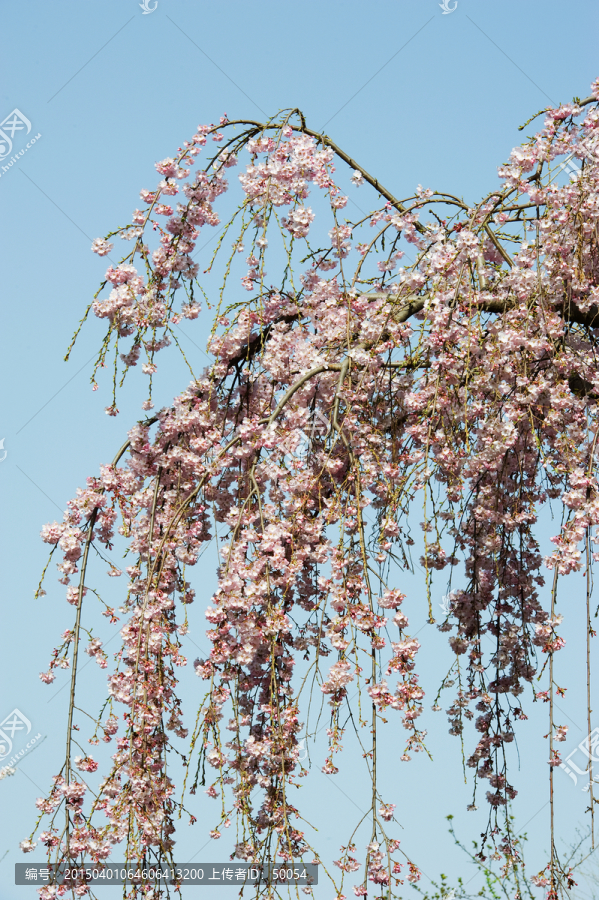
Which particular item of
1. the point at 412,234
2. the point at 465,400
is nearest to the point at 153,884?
the point at 465,400

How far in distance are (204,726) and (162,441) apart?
41.4 inches

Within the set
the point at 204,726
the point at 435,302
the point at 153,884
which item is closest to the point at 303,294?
the point at 435,302

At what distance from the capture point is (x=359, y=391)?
3.35 meters

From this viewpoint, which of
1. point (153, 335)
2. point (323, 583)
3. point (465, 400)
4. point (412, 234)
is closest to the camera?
point (323, 583)

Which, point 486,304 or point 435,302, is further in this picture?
point 486,304

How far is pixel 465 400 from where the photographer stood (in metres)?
3.26

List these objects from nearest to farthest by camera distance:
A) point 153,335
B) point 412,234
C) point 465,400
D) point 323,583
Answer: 1. point 323,583
2. point 465,400
3. point 153,335
4. point 412,234

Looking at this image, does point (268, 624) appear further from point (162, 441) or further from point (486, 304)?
point (486, 304)

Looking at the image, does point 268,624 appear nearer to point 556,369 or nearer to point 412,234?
point 556,369

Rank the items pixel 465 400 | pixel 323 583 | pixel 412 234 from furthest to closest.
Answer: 1. pixel 412 234
2. pixel 465 400
3. pixel 323 583

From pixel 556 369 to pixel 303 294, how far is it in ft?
3.44

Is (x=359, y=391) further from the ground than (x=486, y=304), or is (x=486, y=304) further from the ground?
(x=486, y=304)

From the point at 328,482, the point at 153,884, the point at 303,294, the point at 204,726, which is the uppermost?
the point at 303,294

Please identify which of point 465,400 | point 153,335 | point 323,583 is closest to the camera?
point 323,583
